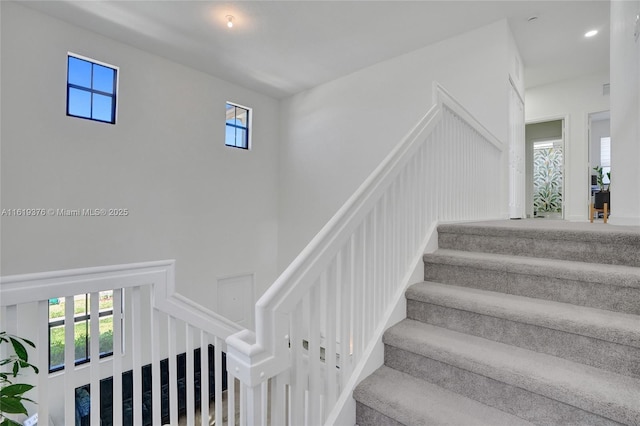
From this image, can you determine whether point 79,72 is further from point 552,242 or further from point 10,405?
point 552,242

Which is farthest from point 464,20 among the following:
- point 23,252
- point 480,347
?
point 23,252

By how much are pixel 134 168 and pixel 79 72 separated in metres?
1.34

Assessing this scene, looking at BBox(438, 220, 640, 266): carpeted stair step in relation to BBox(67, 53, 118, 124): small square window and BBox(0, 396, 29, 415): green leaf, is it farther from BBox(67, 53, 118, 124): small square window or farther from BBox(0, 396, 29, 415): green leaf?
BBox(67, 53, 118, 124): small square window

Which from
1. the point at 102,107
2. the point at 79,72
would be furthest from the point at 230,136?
the point at 79,72

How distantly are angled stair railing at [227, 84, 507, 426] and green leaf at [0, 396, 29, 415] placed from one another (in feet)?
2.13

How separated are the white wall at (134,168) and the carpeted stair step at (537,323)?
415 cm

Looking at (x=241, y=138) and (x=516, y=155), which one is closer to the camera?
(x=516, y=155)

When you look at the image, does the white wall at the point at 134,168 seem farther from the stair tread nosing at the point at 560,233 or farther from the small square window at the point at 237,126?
the stair tread nosing at the point at 560,233

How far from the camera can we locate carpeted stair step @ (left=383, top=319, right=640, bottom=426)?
102 cm

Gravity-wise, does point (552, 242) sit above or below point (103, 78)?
below

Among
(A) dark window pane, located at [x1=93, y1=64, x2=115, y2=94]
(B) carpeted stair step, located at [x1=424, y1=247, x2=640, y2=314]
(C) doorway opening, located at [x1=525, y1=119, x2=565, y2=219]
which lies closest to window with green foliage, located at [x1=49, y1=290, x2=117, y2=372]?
(A) dark window pane, located at [x1=93, y1=64, x2=115, y2=94]

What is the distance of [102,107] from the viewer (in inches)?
164

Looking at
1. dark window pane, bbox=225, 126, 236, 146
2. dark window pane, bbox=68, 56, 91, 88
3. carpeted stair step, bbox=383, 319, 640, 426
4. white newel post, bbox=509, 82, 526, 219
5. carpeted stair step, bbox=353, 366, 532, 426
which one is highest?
dark window pane, bbox=68, 56, 91, 88

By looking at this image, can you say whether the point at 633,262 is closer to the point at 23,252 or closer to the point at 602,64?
the point at 602,64
